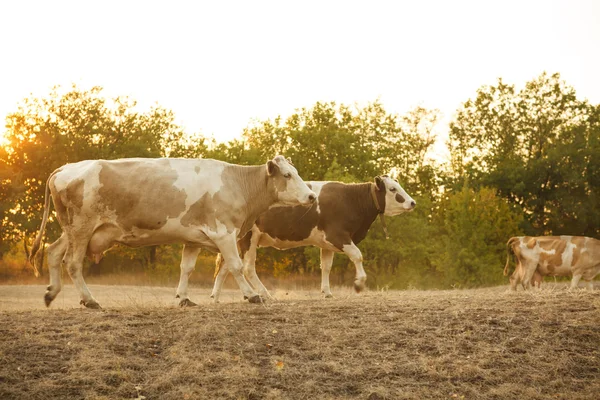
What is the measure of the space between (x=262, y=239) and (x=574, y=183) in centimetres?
3572

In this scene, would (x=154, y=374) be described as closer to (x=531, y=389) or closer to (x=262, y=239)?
(x=531, y=389)

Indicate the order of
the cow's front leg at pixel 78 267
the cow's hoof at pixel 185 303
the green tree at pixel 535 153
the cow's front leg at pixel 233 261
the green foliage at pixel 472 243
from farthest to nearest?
the green tree at pixel 535 153
the green foliage at pixel 472 243
the cow's hoof at pixel 185 303
the cow's front leg at pixel 233 261
the cow's front leg at pixel 78 267

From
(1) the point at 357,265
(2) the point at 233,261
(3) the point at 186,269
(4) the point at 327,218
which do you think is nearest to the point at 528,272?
(1) the point at 357,265

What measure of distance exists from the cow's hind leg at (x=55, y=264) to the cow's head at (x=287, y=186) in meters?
3.52

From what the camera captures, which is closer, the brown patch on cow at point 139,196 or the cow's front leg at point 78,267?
the cow's front leg at point 78,267

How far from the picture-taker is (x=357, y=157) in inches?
1750

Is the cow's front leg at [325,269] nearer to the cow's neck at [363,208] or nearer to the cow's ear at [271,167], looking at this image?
the cow's neck at [363,208]

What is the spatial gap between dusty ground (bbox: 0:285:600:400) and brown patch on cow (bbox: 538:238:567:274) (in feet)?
32.4

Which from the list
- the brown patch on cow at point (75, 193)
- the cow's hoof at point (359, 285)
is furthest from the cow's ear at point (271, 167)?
the cow's hoof at point (359, 285)

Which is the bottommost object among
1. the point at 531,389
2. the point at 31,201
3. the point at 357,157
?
the point at 531,389

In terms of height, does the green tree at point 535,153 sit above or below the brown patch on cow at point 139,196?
above

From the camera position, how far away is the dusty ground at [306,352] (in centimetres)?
805

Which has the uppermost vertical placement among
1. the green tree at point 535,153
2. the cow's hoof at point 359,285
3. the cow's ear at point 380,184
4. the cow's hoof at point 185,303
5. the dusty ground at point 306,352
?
the green tree at point 535,153

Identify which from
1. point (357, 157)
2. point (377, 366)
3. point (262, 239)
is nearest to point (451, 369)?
point (377, 366)
